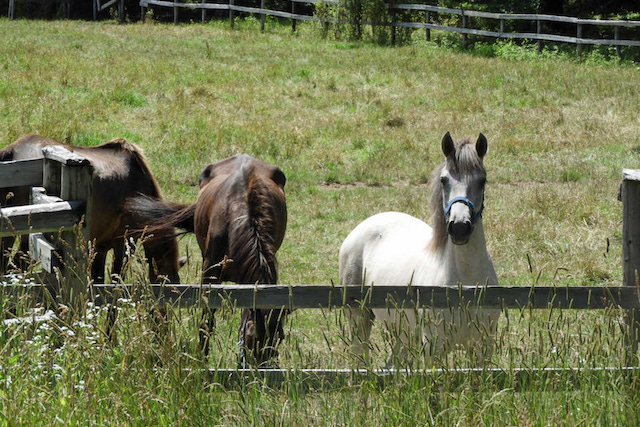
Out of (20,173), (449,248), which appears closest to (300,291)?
(449,248)

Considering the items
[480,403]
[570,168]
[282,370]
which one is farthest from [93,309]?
[570,168]

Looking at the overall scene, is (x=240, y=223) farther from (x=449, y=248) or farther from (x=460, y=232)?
(x=460, y=232)

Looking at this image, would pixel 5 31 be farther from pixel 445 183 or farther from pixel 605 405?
pixel 605 405

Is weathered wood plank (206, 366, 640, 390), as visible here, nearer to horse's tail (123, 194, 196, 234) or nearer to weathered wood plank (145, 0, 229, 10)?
horse's tail (123, 194, 196, 234)

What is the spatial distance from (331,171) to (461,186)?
24.2 ft

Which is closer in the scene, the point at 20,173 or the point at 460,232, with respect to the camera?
the point at 460,232

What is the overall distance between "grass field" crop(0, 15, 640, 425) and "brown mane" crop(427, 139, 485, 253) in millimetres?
796

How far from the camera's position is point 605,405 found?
3330 mm

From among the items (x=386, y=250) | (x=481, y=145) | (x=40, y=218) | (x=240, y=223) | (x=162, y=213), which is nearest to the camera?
(x=40, y=218)

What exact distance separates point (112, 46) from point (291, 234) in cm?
1440

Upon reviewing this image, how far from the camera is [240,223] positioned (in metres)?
5.45

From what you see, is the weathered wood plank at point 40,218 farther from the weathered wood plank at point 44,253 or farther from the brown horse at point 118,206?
the brown horse at point 118,206

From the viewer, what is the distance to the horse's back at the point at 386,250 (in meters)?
5.44

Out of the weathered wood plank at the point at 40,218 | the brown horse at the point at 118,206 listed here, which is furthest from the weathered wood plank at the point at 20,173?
the brown horse at the point at 118,206
